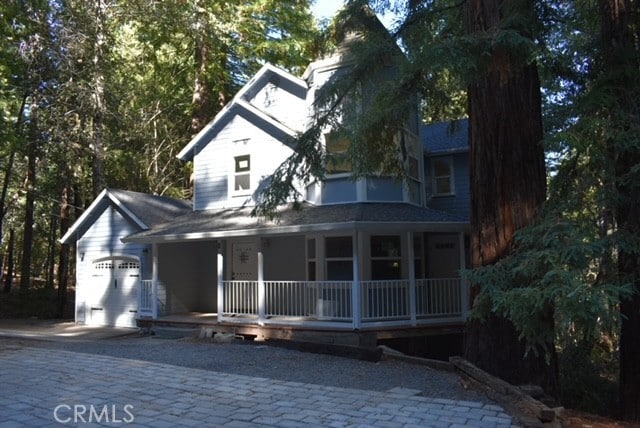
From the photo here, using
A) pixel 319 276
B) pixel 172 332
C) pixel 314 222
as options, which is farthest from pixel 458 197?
pixel 172 332

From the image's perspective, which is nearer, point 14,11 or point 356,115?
point 356,115

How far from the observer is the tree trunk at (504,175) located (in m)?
7.99

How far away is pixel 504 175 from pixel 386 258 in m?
6.52

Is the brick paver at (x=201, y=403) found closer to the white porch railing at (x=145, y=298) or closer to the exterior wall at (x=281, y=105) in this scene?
the white porch railing at (x=145, y=298)

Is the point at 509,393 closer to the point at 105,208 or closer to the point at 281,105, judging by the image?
the point at 281,105

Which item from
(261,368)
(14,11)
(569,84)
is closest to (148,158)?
(14,11)

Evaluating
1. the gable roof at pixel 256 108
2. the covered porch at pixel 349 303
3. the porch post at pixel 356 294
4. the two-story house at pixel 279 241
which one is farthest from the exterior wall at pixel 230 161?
the porch post at pixel 356 294

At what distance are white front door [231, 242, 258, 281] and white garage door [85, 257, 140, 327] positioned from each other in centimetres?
311

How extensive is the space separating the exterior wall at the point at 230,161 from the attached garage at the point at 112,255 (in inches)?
67.9

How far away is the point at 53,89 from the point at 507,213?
17.7m

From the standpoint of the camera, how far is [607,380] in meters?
12.6

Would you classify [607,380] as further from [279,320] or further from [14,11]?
[14,11]

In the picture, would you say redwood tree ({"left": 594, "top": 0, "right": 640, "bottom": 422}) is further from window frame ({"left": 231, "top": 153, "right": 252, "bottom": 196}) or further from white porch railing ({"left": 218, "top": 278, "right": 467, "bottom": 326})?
window frame ({"left": 231, "top": 153, "right": 252, "bottom": 196})

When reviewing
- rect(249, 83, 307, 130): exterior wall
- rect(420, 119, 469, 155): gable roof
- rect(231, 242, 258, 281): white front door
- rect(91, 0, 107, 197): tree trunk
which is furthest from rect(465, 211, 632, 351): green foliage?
rect(91, 0, 107, 197): tree trunk
